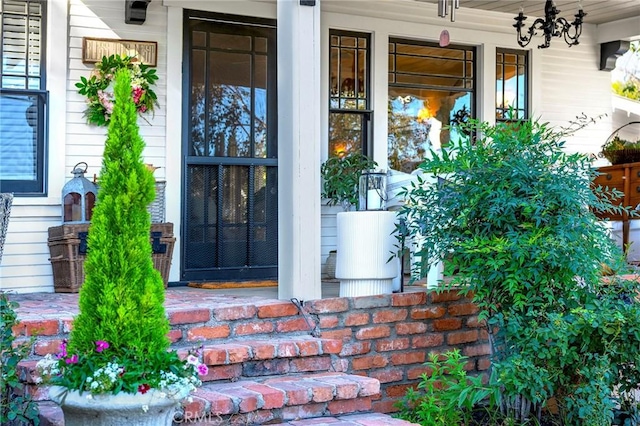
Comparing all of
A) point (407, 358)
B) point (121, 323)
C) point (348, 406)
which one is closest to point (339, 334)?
point (407, 358)

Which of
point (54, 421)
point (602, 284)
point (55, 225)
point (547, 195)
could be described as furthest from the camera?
point (55, 225)

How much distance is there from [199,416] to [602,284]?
7.46ft

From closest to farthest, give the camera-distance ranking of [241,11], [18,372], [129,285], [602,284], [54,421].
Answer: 1. [129,285]
2. [54,421]
3. [18,372]
4. [602,284]
5. [241,11]

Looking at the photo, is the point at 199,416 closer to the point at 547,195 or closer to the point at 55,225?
the point at 547,195

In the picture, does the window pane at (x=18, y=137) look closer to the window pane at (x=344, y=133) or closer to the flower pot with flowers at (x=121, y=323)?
the window pane at (x=344, y=133)

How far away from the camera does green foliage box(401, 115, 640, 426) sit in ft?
12.2

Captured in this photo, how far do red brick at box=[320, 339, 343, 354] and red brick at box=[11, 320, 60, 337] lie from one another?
4.22 ft

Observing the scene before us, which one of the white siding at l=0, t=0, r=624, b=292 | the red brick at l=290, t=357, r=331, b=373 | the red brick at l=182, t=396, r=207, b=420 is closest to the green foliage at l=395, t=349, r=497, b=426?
the red brick at l=290, t=357, r=331, b=373

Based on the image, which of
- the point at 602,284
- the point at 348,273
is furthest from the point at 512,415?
the point at 348,273

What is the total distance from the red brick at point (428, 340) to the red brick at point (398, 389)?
23cm

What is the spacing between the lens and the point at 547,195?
382 cm

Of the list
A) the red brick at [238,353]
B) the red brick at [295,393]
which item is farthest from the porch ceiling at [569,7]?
the red brick at [295,393]

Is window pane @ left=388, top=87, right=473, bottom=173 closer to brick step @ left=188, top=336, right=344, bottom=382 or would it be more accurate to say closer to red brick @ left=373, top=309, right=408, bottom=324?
red brick @ left=373, top=309, right=408, bottom=324

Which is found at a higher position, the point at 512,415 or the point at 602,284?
the point at 602,284
